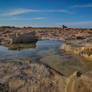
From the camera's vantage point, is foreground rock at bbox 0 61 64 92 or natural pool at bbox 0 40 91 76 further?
natural pool at bbox 0 40 91 76

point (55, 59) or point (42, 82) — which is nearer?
point (42, 82)

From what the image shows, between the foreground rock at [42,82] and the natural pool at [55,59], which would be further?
the natural pool at [55,59]

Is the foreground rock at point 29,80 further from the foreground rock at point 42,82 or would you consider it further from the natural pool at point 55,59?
the natural pool at point 55,59

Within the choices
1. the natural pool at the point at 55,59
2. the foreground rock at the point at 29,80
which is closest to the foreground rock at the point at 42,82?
the foreground rock at the point at 29,80

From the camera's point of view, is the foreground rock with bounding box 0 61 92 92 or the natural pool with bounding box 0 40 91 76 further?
the natural pool with bounding box 0 40 91 76

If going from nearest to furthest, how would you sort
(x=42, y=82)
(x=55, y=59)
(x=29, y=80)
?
1. (x=42, y=82)
2. (x=29, y=80)
3. (x=55, y=59)

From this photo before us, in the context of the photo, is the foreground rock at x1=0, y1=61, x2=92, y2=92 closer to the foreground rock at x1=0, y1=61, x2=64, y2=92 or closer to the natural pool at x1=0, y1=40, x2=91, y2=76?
the foreground rock at x1=0, y1=61, x2=64, y2=92

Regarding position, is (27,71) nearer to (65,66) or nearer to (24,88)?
(24,88)

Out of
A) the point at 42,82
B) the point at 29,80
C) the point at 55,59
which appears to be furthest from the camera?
the point at 55,59

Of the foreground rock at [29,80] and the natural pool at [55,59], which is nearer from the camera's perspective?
the foreground rock at [29,80]

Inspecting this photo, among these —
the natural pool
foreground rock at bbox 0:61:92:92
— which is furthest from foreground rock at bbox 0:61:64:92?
the natural pool

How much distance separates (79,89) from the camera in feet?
6.47

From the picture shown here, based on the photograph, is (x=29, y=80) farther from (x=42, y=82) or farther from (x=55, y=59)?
(x=55, y=59)

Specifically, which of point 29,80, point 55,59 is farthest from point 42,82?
point 55,59
